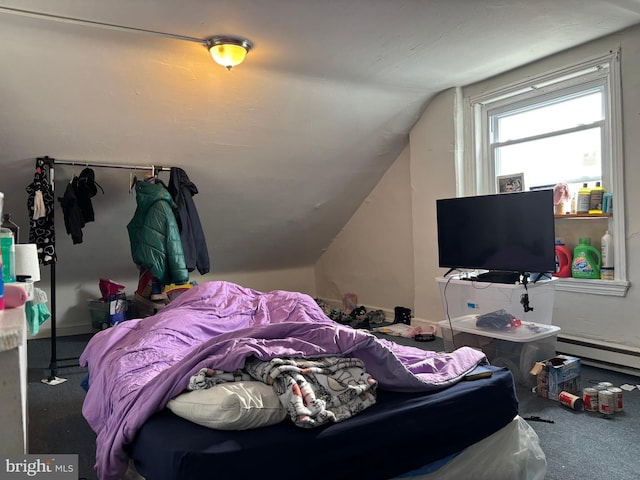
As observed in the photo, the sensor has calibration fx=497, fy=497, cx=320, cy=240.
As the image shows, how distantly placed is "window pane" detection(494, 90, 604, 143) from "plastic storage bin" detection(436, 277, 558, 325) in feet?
3.99

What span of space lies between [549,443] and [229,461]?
171cm

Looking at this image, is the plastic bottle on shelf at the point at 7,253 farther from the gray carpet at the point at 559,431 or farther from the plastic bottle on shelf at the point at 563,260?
the plastic bottle on shelf at the point at 563,260

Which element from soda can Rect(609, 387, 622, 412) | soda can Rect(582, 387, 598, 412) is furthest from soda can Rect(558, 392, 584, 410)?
soda can Rect(609, 387, 622, 412)

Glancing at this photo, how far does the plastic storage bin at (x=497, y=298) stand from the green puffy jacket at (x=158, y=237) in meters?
2.00

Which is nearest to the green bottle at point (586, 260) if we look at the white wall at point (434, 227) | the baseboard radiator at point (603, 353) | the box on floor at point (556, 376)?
the white wall at point (434, 227)

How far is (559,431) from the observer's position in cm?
248

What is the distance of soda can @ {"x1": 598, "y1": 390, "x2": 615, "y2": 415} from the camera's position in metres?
2.64

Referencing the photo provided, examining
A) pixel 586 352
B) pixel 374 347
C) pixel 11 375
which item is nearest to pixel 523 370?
pixel 586 352

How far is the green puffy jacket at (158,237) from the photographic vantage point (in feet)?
12.2

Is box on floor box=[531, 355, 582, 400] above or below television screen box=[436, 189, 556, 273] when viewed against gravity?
below

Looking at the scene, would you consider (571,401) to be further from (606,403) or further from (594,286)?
(594,286)

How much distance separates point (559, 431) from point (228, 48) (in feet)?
9.08

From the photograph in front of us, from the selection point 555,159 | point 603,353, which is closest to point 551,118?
point 555,159

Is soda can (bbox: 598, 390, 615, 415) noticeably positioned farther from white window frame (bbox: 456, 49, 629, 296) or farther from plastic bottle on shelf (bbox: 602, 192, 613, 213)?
plastic bottle on shelf (bbox: 602, 192, 613, 213)
